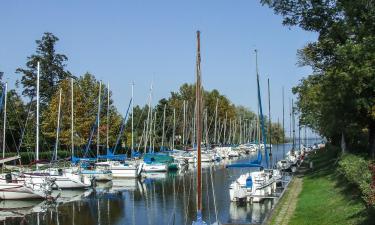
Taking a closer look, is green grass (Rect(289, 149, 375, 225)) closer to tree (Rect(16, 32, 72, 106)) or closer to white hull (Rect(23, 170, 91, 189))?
white hull (Rect(23, 170, 91, 189))

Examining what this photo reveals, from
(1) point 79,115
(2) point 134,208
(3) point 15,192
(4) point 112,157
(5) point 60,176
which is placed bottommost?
(2) point 134,208

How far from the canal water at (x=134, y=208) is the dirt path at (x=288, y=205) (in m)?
1.38

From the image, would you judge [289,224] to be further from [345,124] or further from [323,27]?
[345,124]

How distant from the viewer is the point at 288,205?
2967 centimetres

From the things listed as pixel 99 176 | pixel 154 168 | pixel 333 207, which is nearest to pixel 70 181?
pixel 99 176

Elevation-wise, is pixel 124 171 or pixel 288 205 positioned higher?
pixel 124 171

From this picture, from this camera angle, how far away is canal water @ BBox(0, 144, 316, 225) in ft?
102

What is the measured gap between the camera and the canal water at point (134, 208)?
31.0m

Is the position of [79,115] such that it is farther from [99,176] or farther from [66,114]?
[99,176]

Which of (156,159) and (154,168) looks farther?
(156,159)

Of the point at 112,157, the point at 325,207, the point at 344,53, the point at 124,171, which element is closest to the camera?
the point at 325,207

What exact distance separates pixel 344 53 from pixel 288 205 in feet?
29.4

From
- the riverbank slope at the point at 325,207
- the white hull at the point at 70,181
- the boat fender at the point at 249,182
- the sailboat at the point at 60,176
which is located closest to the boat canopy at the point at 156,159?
the sailboat at the point at 60,176

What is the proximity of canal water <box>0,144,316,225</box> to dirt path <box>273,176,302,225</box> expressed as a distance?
4.53ft
